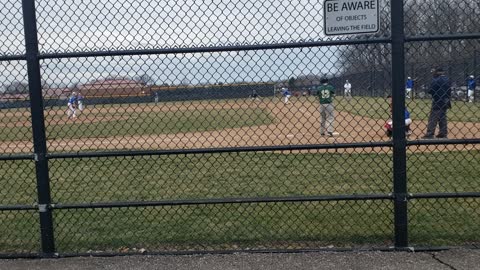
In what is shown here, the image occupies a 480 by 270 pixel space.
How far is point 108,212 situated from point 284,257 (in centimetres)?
265

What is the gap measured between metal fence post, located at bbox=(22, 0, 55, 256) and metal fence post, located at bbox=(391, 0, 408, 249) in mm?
2988

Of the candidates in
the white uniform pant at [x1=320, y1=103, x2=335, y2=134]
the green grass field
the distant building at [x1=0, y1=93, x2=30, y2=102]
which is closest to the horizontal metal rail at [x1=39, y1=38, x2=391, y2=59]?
the distant building at [x1=0, y1=93, x2=30, y2=102]

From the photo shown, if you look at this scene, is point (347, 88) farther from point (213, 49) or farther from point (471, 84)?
point (471, 84)

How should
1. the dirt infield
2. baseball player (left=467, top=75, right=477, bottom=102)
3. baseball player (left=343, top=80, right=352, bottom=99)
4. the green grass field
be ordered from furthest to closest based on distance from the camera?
the dirt infield, baseball player (left=467, top=75, right=477, bottom=102), the green grass field, baseball player (left=343, top=80, right=352, bottom=99)

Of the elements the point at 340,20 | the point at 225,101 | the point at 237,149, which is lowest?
the point at 237,149

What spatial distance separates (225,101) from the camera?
509 centimetres

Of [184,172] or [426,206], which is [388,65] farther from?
[184,172]

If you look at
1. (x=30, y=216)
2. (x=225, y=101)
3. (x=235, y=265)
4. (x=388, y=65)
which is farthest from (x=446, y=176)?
(x=30, y=216)

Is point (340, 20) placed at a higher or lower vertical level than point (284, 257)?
higher

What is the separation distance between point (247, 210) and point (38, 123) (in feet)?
8.55

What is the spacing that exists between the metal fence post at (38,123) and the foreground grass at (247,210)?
35cm

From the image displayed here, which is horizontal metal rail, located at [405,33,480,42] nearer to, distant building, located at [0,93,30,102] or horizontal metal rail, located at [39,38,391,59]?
horizontal metal rail, located at [39,38,391,59]

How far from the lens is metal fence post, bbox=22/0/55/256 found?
13.9 feet

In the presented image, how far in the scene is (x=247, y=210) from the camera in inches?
232
